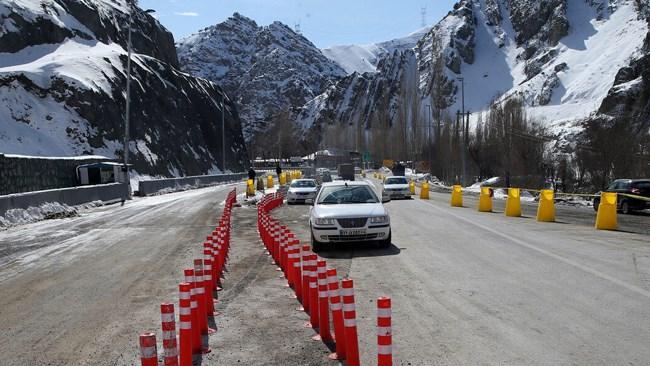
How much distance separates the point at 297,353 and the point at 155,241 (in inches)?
416

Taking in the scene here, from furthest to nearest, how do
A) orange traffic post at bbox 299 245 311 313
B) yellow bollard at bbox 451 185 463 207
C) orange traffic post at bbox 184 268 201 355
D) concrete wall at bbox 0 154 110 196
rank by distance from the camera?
concrete wall at bbox 0 154 110 196, yellow bollard at bbox 451 185 463 207, orange traffic post at bbox 299 245 311 313, orange traffic post at bbox 184 268 201 355

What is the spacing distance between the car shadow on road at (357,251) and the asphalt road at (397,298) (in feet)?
0.13

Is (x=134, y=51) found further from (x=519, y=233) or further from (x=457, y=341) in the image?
(x=457, y=341)

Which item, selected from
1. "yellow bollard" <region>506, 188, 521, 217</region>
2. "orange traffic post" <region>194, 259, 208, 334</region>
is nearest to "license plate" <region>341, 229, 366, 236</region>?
"orange traffic post" <region>194, 259, 208, 334</region>

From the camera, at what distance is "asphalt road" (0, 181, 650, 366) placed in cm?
580

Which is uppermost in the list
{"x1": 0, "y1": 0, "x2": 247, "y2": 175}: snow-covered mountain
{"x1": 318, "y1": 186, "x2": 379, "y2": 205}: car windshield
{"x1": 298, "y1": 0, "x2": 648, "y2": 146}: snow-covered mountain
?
{"x1": 298, "y1": 0, "x2": 648, "y2": 146}: snow-covered mountain

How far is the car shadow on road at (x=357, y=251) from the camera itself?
40.1ft

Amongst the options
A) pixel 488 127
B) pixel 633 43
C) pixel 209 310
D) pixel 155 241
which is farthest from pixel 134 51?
pixel 633 43

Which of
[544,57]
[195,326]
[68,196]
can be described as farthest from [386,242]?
[544,57]

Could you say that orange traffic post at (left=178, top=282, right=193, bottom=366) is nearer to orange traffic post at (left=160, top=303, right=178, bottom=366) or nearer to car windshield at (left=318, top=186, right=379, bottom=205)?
orange traffic post at (left=160, top=303, right=178, bottom=366)

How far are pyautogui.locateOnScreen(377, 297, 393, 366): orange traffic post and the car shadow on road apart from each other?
7.46 meters

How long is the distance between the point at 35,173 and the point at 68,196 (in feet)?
24.4

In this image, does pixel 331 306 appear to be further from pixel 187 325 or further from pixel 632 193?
pixel 632 193

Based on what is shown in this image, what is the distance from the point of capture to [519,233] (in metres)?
15.3
